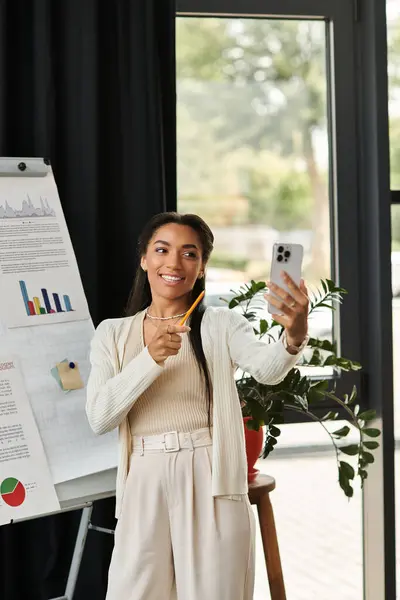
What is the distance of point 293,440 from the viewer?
8.59ft

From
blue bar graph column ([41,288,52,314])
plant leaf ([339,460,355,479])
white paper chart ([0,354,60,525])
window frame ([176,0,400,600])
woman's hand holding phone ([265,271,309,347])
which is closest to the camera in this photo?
woman's hand holding phone ([265,271,309,347])

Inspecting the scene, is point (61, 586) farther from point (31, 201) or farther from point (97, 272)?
point (31, 201)

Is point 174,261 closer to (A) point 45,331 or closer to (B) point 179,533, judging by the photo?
(A) point 45,331

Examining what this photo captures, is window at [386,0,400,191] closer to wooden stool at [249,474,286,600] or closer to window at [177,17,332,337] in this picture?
window at [177,17,332,337]

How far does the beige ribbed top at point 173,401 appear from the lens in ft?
5.47

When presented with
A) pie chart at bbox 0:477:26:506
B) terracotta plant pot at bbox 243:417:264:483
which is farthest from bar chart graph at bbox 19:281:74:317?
terracotta plant pot at bbox 243:417:264:483

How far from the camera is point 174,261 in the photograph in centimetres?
168

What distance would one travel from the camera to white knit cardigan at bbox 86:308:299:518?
5.22 ft

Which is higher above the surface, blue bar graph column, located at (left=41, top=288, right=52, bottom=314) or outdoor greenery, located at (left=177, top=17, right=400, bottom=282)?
outdoor greenery, located at (left=177, top=17, right=400, bottom=282)

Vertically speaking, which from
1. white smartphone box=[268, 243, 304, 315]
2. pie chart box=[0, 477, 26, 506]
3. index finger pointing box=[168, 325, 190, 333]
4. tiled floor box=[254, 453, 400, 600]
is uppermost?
white smartphone box=[268, 243, 304, 315]

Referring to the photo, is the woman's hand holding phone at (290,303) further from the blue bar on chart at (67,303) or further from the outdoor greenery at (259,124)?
the outdoor greenery at (259,124)

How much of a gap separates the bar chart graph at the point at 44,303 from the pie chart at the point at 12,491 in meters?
0.42

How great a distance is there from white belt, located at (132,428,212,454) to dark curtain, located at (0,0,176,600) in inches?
26.1

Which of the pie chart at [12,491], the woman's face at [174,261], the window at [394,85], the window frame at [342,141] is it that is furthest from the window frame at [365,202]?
the pie chart at [12,491]
